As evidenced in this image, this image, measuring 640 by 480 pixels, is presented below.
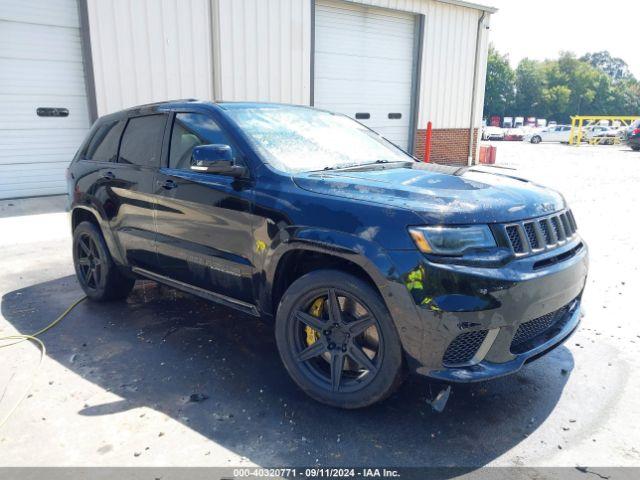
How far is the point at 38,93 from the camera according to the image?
373 inches

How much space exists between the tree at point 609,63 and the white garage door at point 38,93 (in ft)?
454

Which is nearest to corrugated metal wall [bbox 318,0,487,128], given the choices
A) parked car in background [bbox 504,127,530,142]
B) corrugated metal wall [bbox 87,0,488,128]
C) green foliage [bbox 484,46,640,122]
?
corrugated metal wall [bbox 87,0,488,128]

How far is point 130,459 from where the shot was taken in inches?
105

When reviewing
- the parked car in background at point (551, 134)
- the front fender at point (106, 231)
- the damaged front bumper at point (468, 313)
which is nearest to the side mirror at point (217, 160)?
the damaged front bumper at point (468, 313)

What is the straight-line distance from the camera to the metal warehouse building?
934 cm

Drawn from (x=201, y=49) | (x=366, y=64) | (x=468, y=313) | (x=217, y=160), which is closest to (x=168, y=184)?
(x=217, y=160)

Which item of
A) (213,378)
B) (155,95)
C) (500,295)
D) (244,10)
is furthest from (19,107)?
(500,295)

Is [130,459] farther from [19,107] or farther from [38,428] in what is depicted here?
[19,107]

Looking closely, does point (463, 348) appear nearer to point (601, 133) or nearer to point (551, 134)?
point (601, 133)

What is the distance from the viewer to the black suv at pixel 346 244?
264cm

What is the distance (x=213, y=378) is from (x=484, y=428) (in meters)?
1.72

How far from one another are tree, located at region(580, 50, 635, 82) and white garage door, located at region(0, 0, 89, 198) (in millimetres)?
138242

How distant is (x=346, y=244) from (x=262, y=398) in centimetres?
115

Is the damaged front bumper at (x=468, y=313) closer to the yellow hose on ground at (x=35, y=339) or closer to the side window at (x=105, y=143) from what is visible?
the yellow hose on ground at (x=35, y=339)
